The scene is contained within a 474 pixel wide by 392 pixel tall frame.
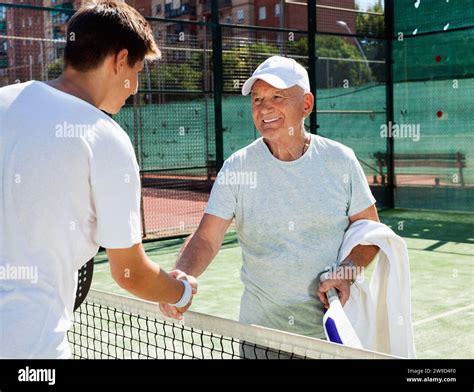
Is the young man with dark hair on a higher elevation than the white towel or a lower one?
higher

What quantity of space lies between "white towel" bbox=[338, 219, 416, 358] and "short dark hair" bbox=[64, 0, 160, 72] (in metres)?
1.30

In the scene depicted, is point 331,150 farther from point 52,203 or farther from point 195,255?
point 52,203

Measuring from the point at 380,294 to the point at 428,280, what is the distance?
556 cm

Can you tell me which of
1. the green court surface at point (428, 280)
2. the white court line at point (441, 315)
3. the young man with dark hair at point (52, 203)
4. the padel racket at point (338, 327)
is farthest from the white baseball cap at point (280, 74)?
the white court line at point (441, 315)

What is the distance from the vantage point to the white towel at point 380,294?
3.08 m

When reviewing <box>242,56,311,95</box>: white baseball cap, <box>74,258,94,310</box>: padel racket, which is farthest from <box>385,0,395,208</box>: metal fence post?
<box>74,258,94,310</box>: padel racket

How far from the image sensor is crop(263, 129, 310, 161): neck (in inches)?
127

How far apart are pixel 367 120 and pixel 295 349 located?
12112 millimetres

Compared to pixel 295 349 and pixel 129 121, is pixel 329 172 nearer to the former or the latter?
pixel 295 349

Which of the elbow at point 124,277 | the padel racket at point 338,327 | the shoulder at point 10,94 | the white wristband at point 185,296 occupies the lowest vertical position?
the padel racket at point 338,327

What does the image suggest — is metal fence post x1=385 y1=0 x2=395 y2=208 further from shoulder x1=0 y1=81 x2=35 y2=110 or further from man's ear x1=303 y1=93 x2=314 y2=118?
shoulder x1=0 y1=81 x2=35 y2=110

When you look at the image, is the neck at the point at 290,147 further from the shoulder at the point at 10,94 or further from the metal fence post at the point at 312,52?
the metal fence post at the point at 312,52

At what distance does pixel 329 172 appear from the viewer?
10.5 feet
